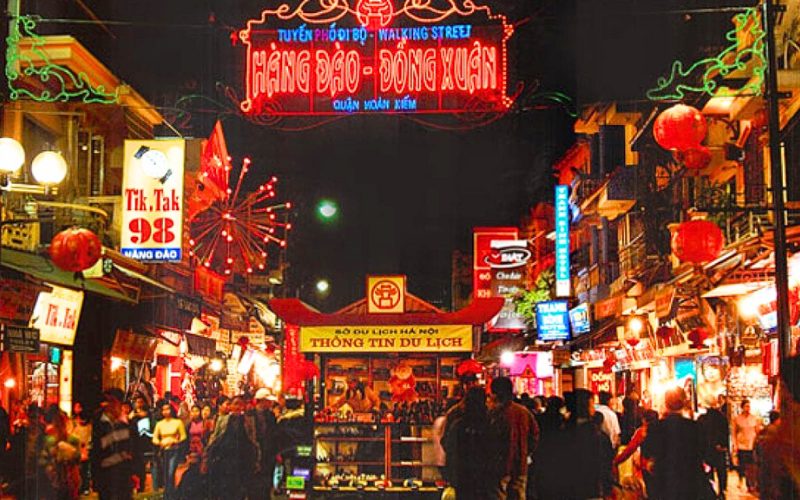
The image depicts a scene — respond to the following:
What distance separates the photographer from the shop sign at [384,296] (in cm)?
1809

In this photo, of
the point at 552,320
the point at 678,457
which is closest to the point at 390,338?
the point at 678,457

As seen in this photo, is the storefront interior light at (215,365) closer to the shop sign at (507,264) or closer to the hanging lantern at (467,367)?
the shop sign at (507,264)

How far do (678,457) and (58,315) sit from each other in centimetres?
1087

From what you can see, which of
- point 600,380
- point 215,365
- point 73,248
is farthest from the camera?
point 600,380

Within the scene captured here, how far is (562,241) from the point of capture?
29891 millimetres

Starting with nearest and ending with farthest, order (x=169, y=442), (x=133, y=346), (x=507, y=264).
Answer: (x=169, y=442) → (x=133, y=346) → (x=507, y=264)

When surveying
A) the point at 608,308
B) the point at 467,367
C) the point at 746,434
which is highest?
the point at 608,308

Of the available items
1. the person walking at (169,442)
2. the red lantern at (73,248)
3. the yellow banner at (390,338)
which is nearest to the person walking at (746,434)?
the yellow banner at (390,338)

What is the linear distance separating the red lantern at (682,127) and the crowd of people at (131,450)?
6.39 metres

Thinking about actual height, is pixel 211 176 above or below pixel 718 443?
above

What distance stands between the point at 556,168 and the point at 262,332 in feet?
47.2

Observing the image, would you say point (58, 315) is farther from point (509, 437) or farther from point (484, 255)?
point (484, 255)

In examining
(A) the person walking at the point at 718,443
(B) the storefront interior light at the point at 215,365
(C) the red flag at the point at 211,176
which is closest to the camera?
(A) the person walking at the point at 718,443

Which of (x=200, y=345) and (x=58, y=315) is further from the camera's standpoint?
(x=200, y=345)
